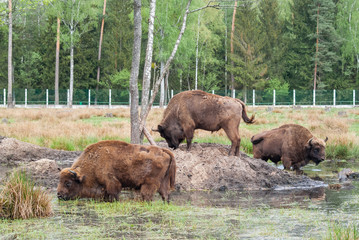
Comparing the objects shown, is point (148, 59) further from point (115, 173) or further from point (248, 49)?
point (248, 49)

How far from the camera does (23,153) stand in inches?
636

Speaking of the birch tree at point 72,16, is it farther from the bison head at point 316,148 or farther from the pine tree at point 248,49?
the bison head at point 316,148

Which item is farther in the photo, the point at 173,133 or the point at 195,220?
the point at 173,133

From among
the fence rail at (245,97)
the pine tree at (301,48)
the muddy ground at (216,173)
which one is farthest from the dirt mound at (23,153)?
the pine tree at (301,48)

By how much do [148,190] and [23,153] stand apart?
7.97 m

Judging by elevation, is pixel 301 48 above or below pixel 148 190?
above

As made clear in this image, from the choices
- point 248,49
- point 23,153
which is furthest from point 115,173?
point 248,49

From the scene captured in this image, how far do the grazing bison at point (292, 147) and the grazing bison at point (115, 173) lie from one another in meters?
5.90

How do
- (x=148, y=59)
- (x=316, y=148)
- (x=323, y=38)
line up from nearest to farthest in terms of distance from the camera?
1. (x=148, y=59)
2. (x=316, y=148)
3. (x=323, y=38)

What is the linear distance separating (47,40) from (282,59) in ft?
96.0

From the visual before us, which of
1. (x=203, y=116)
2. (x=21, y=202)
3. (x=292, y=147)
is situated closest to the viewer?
(x=21, y=202)

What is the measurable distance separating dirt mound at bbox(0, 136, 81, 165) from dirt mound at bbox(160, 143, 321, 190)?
4.74 m

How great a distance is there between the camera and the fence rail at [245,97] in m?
60.1

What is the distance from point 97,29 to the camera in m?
67.9
